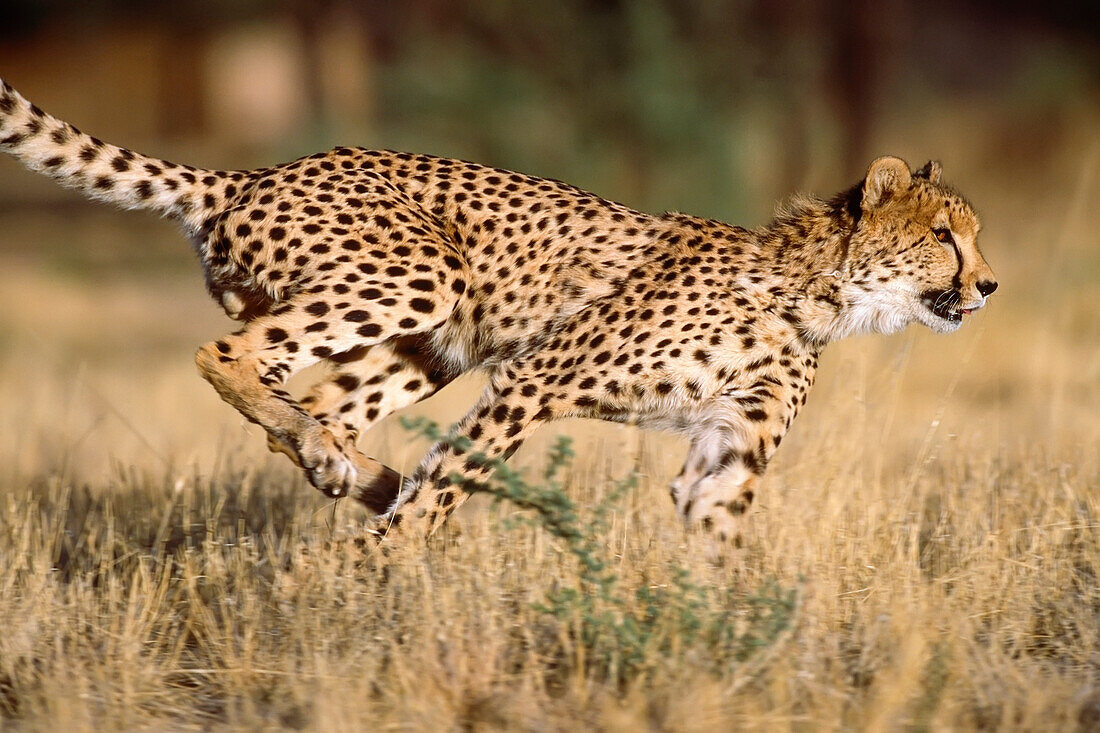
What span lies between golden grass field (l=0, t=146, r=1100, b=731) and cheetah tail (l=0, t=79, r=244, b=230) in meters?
0.67

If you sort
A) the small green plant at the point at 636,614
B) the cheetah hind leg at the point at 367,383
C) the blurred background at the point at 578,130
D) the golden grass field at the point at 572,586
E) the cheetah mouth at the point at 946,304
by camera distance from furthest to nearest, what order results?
the blurred background at the point at 578,130 → the cheetah hind leg at the point at 367,383 → the cheetah mouth at the point at 946,304 → the small green plant at the point at 636,614 → the golden grass field at the point at 572,586

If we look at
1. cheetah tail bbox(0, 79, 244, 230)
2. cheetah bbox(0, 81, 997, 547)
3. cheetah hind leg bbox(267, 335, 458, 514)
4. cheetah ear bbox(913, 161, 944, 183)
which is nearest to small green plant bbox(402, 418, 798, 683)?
cheetah bbox(0, 81, 997, 547)

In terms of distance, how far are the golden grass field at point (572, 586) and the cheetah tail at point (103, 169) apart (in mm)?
668

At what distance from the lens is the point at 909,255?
4133mm

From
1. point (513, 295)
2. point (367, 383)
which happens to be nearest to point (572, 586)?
point (513, 295)

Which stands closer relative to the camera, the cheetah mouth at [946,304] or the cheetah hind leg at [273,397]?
the cheetah hind leg at [273,397]

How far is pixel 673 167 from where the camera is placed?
10562 mm

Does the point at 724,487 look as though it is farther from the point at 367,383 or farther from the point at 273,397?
the point at 273,397

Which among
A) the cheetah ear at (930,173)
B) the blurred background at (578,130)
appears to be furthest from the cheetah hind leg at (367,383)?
the cheetah ear at (930,173)

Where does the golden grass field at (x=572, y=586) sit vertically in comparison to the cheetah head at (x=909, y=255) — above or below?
below

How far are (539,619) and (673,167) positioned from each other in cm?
759

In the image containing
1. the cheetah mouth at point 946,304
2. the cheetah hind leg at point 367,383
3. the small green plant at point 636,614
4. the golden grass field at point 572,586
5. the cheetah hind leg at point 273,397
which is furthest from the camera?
the cheetah hind leg at point 367,383

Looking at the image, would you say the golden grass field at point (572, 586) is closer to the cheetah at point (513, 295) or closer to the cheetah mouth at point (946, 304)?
the cheetah at point (513, 295)

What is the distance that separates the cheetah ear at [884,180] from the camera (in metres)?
4.16
